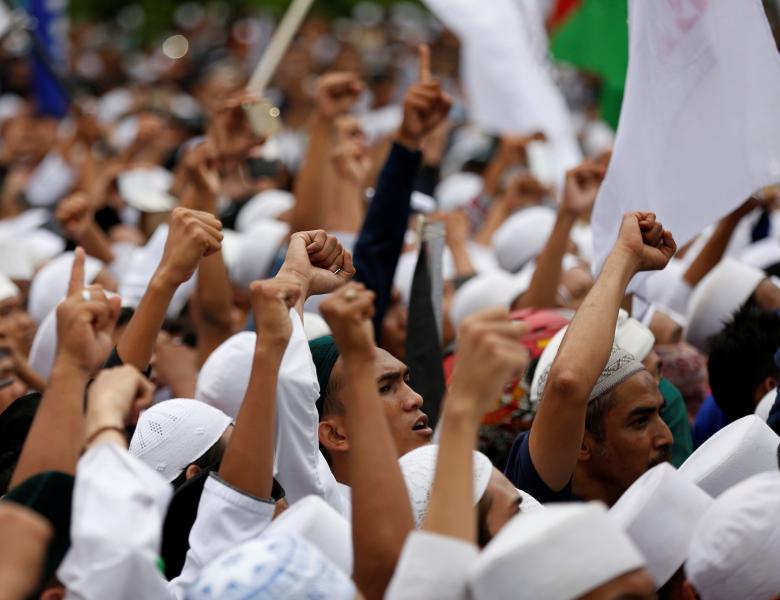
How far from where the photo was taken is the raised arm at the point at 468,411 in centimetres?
294

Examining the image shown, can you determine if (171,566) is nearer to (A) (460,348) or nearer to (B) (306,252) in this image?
(B) (306,252)

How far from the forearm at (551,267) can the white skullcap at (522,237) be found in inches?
87.8

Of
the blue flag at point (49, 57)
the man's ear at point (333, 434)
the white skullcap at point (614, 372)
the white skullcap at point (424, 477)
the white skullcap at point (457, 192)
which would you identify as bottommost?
the blue flag at point (49, 57)

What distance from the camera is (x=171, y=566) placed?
164 inches

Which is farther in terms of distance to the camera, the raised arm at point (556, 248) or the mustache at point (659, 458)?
the raised arm at point (556, 248)

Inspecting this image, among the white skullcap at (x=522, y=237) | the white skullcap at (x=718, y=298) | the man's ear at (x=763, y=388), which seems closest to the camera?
the man's ear at (x=763, y=388)

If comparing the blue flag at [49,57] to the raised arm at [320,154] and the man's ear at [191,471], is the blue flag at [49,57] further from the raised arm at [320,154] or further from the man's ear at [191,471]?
the man's ear at [191,471]

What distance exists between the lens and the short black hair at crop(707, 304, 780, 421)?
5277 millimetres

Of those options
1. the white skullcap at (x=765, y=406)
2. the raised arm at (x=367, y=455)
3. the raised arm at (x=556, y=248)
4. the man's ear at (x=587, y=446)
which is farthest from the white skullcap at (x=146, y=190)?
the raised arm at (x=367, y=455)

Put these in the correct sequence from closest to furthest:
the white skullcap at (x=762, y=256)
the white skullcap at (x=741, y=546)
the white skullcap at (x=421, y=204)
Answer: the white skullcap at (x=741, y=546) → the white skullcap at (x=762, y=256) → the white skullcap at (x=421, y=204)

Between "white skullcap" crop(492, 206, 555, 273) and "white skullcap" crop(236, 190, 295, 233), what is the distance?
132 centimetres

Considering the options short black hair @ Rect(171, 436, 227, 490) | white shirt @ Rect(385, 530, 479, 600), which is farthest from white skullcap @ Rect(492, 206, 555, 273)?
white shirt @ Rect(385, 530, 479, 600)

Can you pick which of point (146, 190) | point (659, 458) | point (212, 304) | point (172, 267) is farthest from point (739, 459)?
point (146, 190)

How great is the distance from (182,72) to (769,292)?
577 inches
